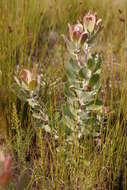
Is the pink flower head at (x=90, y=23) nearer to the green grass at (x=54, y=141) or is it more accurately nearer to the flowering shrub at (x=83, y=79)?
the flowering shrub at (x=83, y=79)

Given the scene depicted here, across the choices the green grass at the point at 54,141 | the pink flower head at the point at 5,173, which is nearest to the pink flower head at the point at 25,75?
the green grass at the point at 54,141

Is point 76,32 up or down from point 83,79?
up

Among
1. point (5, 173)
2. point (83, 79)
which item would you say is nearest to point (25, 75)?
point (83, 79)

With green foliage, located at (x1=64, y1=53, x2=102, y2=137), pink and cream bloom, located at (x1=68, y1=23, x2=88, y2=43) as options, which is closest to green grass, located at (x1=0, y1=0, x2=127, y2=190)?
green foliage, located at (x1=64, y1=53, x2=102, y2=137)

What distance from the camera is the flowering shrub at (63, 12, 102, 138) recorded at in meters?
1.40

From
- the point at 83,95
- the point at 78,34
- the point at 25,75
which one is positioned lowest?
the point at 83,95

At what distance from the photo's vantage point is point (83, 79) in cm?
147

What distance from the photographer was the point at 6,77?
6.03 ft

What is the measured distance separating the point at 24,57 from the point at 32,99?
0.53 meters

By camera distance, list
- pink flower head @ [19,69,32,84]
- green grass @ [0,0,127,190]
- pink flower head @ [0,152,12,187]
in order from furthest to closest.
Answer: pink flower head @ [19,69,32,84] → green grass @ [0,0,127,190] → pink flower head @ [0,152,12,187]

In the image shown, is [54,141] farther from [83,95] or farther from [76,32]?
[76,32]

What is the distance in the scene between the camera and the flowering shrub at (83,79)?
140 cm

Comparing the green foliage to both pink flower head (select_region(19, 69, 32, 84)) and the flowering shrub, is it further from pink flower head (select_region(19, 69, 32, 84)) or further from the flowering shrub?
pink flower head (select_region(19, 69, 32, 84))

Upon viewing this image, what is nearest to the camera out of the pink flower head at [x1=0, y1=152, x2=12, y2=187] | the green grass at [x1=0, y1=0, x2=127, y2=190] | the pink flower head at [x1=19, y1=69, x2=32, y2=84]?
the pink flower head at [x1=0, y1=152, x2=12, y2=187]
